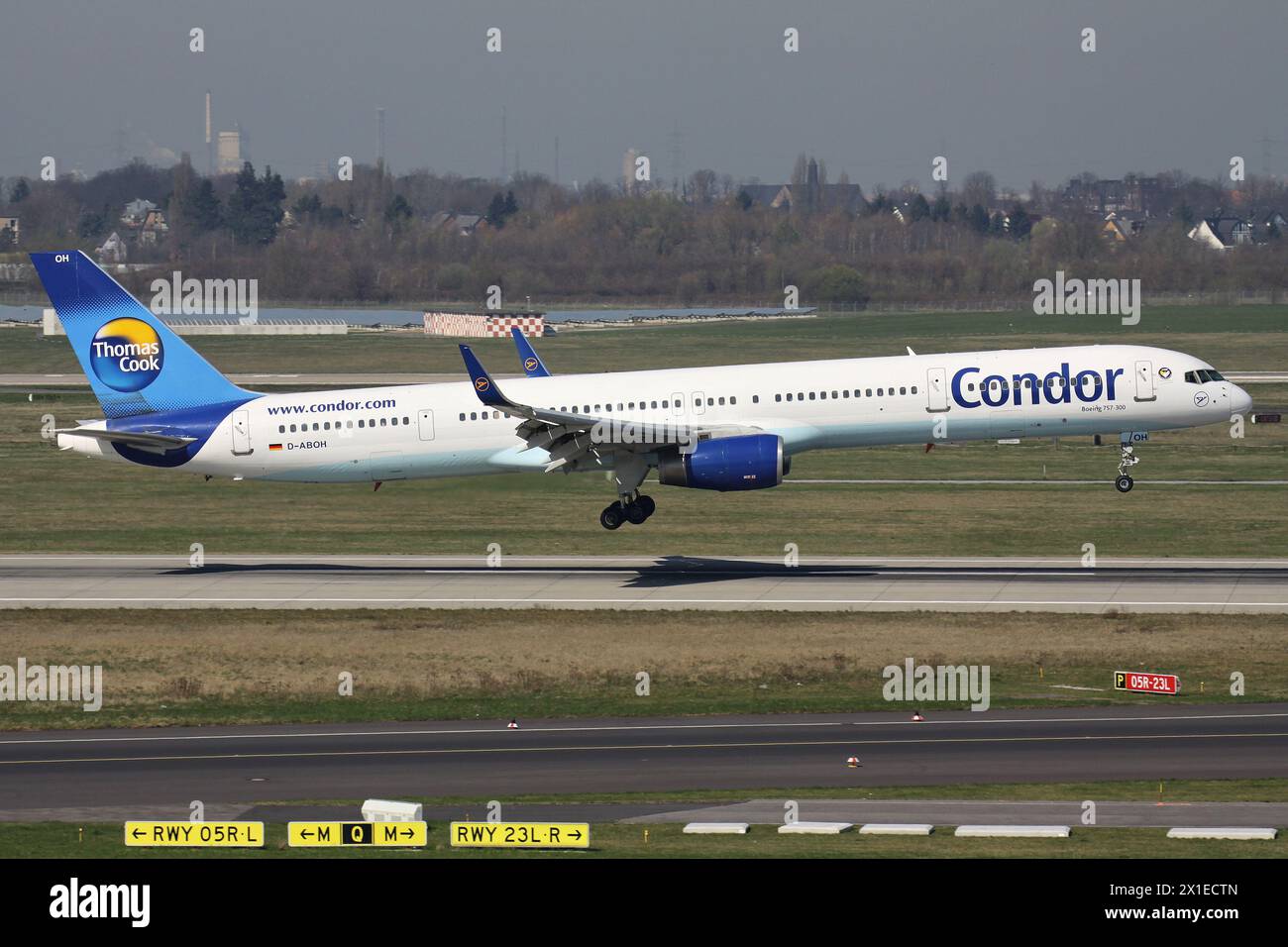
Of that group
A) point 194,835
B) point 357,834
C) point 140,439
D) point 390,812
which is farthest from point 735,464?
point 194,835

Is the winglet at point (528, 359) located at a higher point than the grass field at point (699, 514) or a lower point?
higher

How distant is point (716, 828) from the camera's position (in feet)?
102

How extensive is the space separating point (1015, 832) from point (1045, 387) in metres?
30.1

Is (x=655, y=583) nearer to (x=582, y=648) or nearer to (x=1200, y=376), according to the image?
(x=582, y=648)

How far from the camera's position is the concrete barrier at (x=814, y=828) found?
30.6 m

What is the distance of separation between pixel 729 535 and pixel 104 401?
24944mm

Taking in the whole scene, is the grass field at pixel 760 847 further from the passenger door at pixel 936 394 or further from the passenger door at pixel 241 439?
the passenger door at pixel 241 439

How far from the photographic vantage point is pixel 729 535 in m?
67.9

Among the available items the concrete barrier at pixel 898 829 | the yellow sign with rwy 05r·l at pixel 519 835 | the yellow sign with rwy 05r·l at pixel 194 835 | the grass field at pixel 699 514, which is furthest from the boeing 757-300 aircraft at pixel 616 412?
the yellow sign with rwy 05r·l at pixel 194 835

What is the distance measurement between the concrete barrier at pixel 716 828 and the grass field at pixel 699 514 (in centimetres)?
3122

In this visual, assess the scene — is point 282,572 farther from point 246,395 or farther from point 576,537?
point 576,537

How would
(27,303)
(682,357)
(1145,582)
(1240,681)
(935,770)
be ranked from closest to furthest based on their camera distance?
1. (935,770)
2. (1240,681)
3. (1145,582)
4. (682,357)
5. (27,303)

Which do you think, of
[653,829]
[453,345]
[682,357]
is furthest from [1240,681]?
[453,345]
